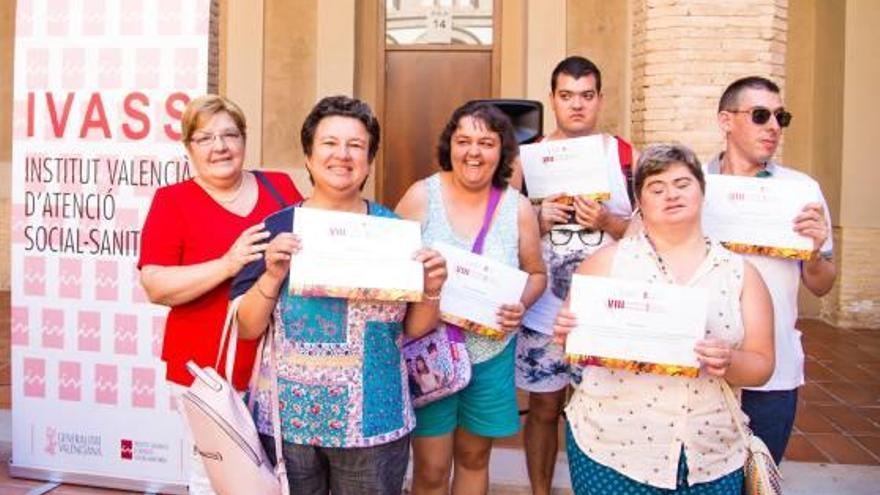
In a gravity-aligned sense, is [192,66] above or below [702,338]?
above

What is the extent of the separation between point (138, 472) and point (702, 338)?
338 cm

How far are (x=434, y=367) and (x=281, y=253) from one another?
34.3 inches

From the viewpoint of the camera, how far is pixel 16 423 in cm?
495

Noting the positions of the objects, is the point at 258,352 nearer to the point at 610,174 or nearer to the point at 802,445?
the point at 610,174

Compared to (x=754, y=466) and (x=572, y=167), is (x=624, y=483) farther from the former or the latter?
(x=572, y=167)

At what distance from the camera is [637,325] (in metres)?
2.59

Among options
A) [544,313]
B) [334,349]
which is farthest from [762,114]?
[334,349]

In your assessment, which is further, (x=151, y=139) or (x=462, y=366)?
(x=151, y=139)

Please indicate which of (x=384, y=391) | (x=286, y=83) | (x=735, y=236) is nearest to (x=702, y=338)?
(x=735, y=236)

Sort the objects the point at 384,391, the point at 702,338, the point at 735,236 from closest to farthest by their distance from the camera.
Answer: the point at 702,338, the point at 384,391, the point at 735,236

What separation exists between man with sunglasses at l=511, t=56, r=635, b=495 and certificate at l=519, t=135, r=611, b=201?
0.15 ft

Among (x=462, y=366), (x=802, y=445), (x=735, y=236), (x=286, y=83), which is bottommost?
(x=802, y=445)

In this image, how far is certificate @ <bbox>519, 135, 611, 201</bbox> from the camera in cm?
371

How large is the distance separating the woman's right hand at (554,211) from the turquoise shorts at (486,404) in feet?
1.99
